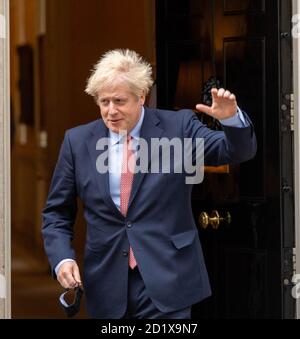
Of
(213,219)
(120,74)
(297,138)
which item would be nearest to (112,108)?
(120,74)

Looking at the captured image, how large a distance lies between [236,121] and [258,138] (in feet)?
4.08

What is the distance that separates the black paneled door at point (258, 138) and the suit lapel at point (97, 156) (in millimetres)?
1051

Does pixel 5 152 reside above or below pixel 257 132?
below

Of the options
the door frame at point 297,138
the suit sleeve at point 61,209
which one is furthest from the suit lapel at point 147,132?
the door frame at point 297,138

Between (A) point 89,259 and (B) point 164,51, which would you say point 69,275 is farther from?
(B) point 164,51

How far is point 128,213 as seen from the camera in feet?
11.1

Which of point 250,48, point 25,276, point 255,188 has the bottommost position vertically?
point 25,276

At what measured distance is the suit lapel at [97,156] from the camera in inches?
132

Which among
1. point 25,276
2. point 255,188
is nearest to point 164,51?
point 255,188

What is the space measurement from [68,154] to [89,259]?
0.44 meters

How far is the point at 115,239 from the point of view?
3379 mm

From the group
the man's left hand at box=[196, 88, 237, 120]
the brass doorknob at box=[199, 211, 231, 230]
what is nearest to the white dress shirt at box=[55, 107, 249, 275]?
the man's left hand at box=[196, 88, 237, 120]

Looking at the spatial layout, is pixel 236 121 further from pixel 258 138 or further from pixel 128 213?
pixel 258 138

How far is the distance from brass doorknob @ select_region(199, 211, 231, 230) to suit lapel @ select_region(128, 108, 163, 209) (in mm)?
1241
